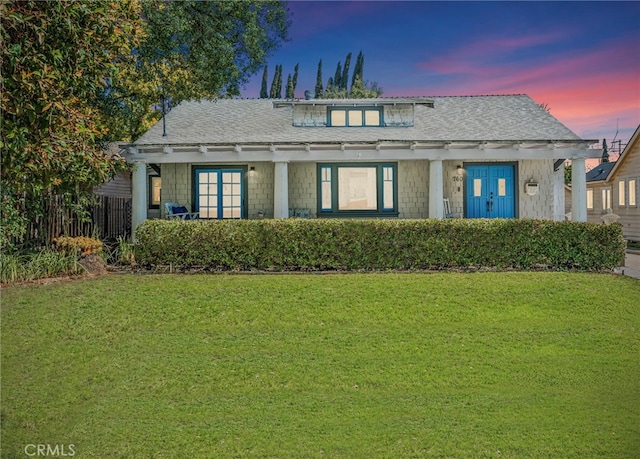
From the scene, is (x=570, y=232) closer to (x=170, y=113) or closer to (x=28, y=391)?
(x=28, y=391)

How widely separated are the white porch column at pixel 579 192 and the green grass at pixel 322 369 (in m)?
4.88

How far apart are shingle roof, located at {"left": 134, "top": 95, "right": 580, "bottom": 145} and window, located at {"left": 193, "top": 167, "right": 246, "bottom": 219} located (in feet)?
4.70

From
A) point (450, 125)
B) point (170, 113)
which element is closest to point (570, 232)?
point (450, 125)

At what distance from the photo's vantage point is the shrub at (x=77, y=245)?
11375 millimetres

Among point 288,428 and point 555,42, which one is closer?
point 288,428

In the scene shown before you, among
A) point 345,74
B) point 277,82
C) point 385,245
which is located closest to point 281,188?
point 385,245

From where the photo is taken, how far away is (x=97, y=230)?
13.5m

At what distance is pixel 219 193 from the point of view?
16672mm

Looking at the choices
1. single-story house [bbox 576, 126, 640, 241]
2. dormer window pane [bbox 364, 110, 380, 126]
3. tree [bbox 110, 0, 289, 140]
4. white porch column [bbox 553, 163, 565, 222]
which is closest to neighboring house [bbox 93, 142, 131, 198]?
tree [bbox 110, 0, 289, 140]

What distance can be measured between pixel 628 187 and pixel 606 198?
11.8 ft

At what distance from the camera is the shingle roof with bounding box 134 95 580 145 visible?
50.7 ft

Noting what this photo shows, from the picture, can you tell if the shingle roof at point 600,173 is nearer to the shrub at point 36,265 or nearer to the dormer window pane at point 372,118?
the dormer window pane at point 372,118

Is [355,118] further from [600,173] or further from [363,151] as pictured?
[600,173]

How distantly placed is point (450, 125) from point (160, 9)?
9645 millimetres
